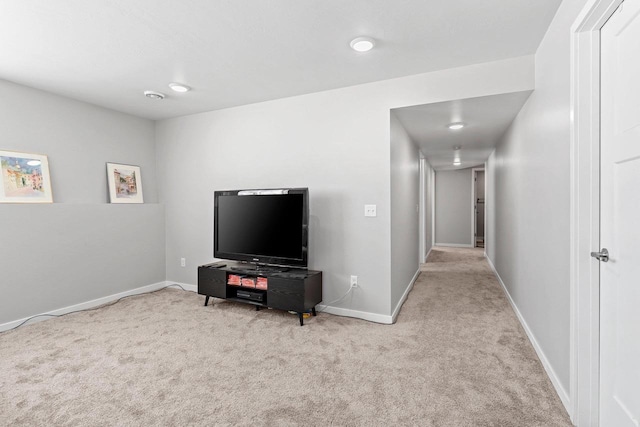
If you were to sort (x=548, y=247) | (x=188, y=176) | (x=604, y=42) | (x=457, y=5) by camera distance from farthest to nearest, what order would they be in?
(x=188, y=176), (x=548, y=247), (x=457, y=5), (x=604, y=42)

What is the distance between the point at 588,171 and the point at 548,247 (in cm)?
74

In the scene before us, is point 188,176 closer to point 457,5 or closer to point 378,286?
point 378,286

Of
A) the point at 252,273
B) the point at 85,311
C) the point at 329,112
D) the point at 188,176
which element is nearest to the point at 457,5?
the point at 329,112

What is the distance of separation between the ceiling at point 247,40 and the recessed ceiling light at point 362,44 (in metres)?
0.04

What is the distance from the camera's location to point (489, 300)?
3.75 m

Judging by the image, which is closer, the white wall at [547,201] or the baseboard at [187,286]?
the white wall at [547,201]

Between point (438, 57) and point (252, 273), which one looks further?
point (252, 273)

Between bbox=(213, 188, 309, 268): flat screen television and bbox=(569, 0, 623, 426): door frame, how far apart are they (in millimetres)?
2081

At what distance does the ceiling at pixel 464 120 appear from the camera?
9.38 feet

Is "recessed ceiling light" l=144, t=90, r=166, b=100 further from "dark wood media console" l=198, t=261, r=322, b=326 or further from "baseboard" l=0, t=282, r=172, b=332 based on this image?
"baseboard" l=0, t=282, r=172, b=332

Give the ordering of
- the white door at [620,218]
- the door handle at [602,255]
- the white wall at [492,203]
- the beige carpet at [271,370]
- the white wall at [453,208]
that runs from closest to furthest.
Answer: the white door at [620,218] < the door handle at [602,255] < the beige carpet at [271,370] < the white wall at [492,203] < the white wall at [453,208]

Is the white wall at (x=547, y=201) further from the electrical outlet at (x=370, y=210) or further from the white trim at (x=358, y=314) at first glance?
the electrical outlet at (x=370, y=210)

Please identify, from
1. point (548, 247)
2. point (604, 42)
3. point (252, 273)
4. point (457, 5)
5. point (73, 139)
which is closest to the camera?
point (604, 42)

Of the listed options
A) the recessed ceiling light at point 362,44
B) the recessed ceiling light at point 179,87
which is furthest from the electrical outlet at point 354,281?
the recessed ceiling light at point 179,87
